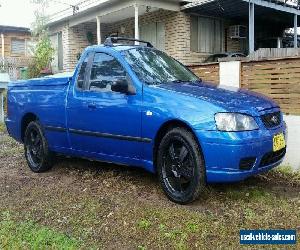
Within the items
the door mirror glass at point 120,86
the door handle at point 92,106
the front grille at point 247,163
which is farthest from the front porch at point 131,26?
the front grille at point 247,163

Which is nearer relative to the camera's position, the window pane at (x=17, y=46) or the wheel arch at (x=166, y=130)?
the wheel arch at (x=166, y=130)

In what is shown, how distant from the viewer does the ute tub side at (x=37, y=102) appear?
6133mm

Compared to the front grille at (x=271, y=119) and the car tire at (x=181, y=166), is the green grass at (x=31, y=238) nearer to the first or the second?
the car tire at (x=181, y=166)

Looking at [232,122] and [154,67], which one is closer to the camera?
[232,122]

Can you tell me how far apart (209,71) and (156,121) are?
10.1 ft

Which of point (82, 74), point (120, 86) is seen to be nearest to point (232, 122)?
point (120, 86)

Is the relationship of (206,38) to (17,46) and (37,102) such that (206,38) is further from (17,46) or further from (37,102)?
(17,46)

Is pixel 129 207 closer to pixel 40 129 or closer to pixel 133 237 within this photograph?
pixel 133 237

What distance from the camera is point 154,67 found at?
550cm

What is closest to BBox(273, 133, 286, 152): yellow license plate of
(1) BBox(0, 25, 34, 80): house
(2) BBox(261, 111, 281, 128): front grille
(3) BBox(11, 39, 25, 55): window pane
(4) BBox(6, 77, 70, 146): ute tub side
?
(2) BBox(261, 111, 281, 128): front grille

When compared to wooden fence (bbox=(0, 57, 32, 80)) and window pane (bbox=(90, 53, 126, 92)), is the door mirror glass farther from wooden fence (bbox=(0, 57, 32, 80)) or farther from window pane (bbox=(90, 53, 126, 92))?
wooden fence (bbox=(0, 57, 32, 80))

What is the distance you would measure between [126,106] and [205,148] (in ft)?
4.06

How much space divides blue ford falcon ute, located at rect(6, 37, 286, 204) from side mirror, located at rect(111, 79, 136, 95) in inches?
0.5

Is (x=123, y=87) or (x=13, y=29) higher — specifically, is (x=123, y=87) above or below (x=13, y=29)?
below
